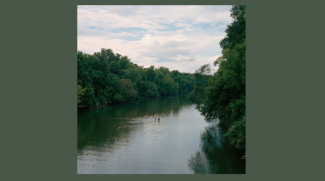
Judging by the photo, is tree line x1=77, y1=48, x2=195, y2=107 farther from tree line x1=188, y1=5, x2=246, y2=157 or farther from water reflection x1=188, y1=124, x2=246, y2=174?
water reflection x1=188, y1=124, x2=246, y2=174

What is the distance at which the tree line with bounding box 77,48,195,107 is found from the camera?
5562 centimetres

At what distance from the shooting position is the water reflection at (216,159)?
57.4 ft

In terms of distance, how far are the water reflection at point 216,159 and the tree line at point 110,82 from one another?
34479 mm

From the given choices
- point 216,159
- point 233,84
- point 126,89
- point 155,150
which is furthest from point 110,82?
point 233,84

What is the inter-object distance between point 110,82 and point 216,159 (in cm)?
5291

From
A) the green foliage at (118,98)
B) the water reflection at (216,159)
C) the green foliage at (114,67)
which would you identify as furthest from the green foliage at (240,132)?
the green foliage at (114,67)

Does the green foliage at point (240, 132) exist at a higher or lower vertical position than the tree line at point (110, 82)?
lower

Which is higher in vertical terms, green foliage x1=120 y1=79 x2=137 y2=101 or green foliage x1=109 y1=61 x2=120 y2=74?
green foliage x1=109 y1=61 x2=120 y2=74

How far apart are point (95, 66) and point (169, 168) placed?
55330 mm

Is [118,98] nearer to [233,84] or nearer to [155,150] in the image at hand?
[155,150]

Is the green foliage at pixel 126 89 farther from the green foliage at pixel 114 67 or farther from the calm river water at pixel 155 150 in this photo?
the calm river water at pixel 155 150

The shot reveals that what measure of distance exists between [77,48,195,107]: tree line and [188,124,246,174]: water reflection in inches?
1357

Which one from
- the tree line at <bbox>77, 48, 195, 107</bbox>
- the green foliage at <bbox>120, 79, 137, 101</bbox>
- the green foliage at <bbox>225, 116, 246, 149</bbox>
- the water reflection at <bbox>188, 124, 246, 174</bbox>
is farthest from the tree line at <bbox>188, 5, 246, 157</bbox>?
the green foliage at <bbox>120, 79, 137, 101</bbox>

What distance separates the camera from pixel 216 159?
65.4 feet
